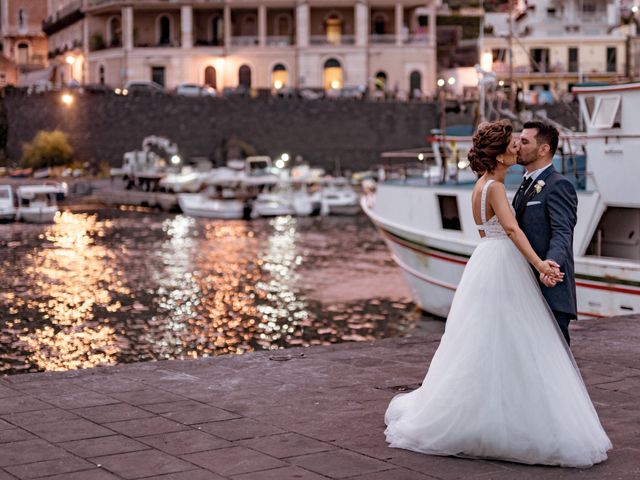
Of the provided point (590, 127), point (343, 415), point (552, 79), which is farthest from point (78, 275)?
point (552, 79)

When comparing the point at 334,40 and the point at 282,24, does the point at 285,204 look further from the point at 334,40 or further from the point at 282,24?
the point at 282,24

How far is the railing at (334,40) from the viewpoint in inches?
2894

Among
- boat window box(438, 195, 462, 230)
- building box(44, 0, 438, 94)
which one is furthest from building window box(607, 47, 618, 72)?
boat window box(438, 195, 462, 230)

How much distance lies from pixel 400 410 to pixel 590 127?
12436 millimetres

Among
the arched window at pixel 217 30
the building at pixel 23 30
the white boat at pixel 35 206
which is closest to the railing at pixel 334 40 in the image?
the arched window at pixel 217 30

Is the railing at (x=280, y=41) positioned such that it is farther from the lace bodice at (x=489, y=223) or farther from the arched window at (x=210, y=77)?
the lace bodice at (x=489, y=223)

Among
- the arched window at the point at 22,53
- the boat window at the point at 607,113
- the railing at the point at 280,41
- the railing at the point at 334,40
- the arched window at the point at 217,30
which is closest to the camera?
the boat window at the point at 607,113

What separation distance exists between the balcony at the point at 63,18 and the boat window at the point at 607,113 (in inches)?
2520

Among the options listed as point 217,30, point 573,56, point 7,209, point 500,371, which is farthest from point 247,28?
point 500,371

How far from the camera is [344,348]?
10164 millimetres

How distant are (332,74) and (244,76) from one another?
5210mm

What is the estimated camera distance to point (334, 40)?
73.4 metres

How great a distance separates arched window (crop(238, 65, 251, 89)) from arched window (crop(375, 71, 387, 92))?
24.4 ft

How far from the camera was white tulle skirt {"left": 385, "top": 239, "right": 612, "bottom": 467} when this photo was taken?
6.57 metres
